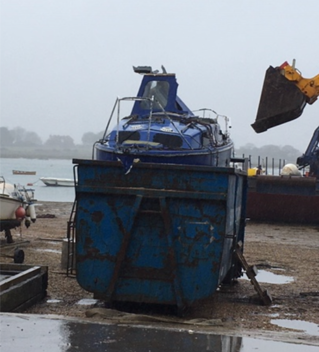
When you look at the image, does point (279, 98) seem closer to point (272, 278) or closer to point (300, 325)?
point (272, 278)

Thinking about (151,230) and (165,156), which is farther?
(165,156)

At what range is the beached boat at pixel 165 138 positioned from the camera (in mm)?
9602

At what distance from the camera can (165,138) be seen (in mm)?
10125

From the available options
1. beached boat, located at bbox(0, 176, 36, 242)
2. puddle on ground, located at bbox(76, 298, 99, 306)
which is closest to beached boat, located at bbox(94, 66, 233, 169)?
puddle on ground, located at bbox(76, 298, 99, 306)

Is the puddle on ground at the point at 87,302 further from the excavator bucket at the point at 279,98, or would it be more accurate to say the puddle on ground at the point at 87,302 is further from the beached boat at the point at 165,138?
the excavator bucket at the point at 279,98

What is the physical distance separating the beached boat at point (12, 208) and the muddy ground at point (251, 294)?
0.59 meters

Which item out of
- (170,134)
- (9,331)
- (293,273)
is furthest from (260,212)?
(9,331)

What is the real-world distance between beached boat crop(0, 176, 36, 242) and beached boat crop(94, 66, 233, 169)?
4073mm

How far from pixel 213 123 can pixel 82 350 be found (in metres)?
6.50

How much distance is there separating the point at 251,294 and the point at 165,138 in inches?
109

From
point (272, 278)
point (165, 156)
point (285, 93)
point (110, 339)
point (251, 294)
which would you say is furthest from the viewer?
point (272, 278)

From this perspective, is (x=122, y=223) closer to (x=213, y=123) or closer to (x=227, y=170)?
(x=227, y=170)

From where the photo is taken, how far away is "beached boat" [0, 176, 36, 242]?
14.5 metres

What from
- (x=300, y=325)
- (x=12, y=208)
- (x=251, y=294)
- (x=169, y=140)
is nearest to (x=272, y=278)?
(x=251, y=294)
